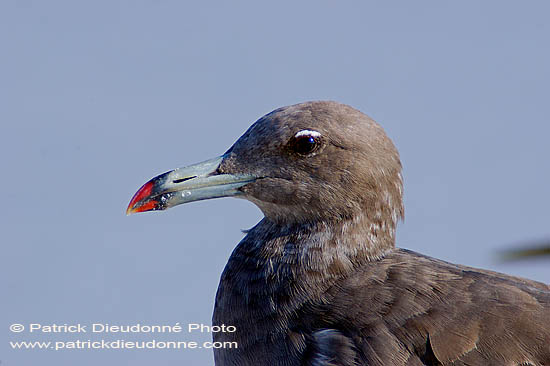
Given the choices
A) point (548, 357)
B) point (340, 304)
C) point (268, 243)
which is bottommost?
point (548, 357)

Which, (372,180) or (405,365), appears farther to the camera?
(372,180)

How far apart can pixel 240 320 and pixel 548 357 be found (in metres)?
1.98

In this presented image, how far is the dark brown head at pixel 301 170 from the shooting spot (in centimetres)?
594

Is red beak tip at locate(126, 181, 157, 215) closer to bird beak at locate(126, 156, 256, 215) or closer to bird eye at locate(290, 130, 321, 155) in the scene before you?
bird beak at locate(126, 156, 256, 215)

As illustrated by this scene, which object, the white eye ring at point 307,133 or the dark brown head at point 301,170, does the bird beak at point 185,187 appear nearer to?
the dark brown head at point 301,170

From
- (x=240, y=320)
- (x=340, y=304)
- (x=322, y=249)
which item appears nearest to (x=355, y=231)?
(x=322, y=249)

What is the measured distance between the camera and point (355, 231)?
6.07 metres

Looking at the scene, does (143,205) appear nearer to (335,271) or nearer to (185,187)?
(185,187)

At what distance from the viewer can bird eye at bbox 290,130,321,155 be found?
5.94 meters

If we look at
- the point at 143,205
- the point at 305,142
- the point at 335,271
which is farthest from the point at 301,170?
the point at 143,205

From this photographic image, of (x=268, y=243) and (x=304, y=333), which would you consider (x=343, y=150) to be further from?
(x=304, y=333)

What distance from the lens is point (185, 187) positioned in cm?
590

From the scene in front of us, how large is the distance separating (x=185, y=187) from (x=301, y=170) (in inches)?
31.5

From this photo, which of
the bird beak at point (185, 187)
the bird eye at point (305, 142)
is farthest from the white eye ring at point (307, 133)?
the bird beak at point (185, 187)
